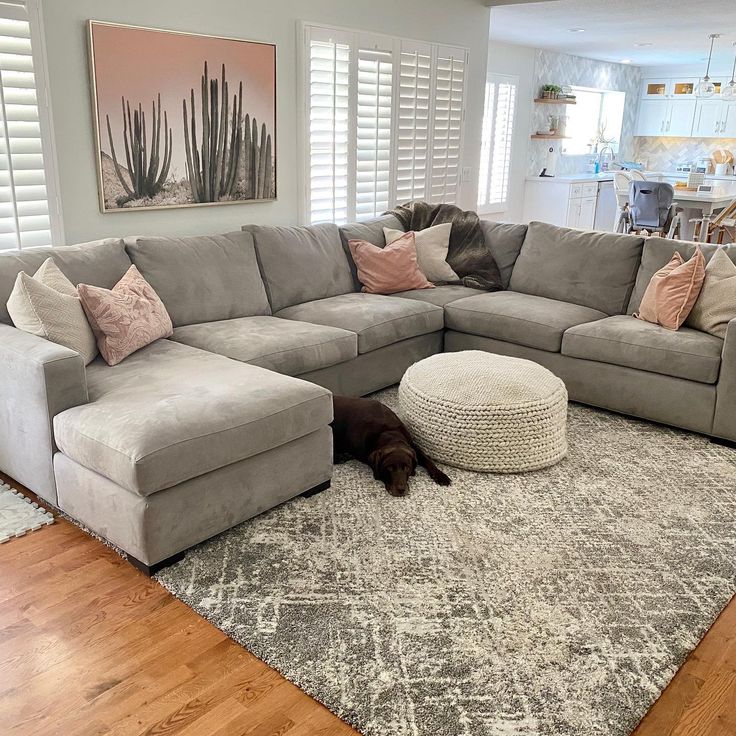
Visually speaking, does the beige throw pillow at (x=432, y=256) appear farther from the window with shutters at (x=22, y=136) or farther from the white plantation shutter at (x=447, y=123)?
the window with shutters at (x=22, y=136)

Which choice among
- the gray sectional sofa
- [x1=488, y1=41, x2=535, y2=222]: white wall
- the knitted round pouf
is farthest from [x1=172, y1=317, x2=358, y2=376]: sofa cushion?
[x1=488, y1=41, x2=535, y2=222]: white wall

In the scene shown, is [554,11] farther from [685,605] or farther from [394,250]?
[685,605]

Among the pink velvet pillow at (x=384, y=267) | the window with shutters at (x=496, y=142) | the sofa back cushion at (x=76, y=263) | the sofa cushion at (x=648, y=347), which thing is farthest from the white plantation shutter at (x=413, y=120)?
the window with shutters at (x=496, y=142)

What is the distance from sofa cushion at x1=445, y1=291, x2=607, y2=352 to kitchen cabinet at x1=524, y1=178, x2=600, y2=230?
16.6 ft

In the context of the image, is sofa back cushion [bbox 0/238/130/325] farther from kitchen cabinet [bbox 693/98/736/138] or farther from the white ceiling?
kitchen cabinet [bbox 693/98/736/138]

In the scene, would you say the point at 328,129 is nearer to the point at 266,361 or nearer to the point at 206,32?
the point at 206,32

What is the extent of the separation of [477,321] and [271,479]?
1.91 meters

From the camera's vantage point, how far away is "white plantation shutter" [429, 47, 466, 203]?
223 inches

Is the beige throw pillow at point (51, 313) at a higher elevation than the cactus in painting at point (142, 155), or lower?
lower

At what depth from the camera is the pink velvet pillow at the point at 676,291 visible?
3.66 m

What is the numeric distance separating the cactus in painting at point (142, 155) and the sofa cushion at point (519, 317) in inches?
69.0

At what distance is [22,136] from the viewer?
335cm

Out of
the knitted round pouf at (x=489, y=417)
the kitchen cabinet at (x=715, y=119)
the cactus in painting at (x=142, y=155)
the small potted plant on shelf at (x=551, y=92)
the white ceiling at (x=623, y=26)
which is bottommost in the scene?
the knitted round pouf at (x=489, y=417)

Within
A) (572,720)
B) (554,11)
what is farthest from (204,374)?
(554,11)
